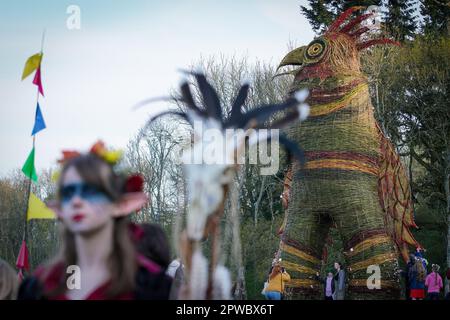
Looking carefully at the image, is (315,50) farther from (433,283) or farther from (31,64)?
(31,64)

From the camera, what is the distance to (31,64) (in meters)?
6.53

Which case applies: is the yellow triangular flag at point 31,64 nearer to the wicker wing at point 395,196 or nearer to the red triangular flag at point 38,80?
the red triangular flag at point 38,80

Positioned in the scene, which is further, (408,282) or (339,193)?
(408,282)

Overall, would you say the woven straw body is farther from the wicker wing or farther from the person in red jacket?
the person in red jacket

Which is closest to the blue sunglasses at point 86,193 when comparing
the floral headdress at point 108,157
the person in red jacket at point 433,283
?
the floral headdress at point 108,157

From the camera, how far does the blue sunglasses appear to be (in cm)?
249

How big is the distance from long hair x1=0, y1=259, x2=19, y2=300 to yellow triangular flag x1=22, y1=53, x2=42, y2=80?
3378 mm

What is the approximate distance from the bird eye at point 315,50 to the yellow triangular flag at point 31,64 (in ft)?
14.6

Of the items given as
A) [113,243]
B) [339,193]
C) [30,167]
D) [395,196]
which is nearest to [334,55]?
[339,193]

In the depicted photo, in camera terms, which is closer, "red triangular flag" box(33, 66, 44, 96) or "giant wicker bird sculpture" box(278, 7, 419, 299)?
"red triangular flag" box(33, 66, 44, 96)

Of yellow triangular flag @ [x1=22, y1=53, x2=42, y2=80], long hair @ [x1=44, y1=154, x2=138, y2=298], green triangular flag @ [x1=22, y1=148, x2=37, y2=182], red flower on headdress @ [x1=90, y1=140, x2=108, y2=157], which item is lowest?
long hair @ [x1=44, y1=154, x2=138, y2=298]

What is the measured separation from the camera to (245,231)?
19.6 m

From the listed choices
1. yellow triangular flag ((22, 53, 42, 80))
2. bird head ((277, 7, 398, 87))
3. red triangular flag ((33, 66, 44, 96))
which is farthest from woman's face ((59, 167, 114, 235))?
bird head ((277, 7, 398, 87))

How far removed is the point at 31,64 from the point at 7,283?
3614mm
